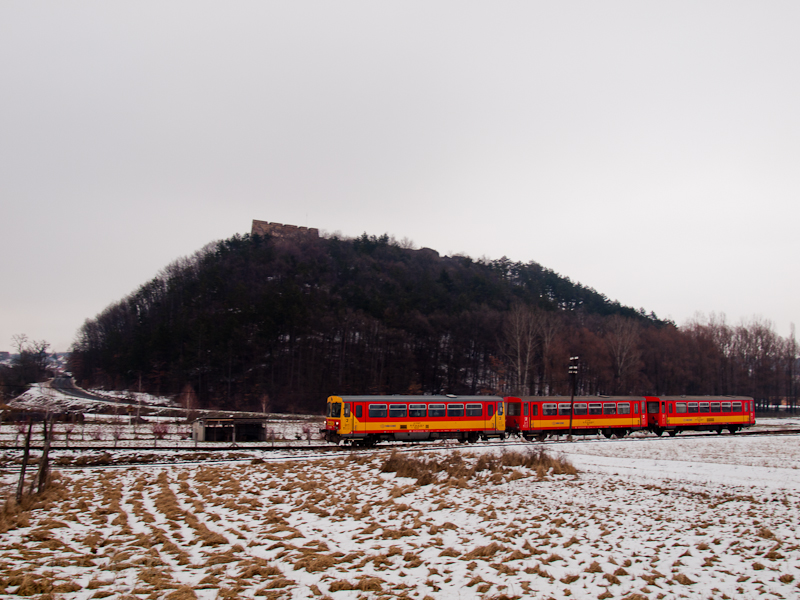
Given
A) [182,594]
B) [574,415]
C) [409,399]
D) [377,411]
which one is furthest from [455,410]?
[182,594]

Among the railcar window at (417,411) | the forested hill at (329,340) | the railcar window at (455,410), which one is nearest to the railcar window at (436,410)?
the railcar window at (417,411)

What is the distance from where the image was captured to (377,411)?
1249 inches

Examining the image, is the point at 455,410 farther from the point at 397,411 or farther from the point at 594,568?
the point at 594,568

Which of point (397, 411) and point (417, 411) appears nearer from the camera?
point (397, 411)

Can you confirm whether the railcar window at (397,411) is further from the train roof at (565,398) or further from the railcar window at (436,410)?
the train roof at (565,398)

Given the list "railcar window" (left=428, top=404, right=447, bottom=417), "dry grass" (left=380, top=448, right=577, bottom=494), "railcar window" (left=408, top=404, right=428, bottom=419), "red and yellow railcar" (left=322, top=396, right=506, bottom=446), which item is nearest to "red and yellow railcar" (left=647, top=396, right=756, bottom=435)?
"red and yellow railcar" (left=322, top=396, right=506, bottom=446)

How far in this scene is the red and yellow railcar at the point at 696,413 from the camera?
136 feet

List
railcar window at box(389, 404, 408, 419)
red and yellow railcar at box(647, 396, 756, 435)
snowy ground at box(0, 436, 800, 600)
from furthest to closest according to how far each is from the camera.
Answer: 1. red and yellow railcar at box(647, 396, 756, 435)
2. railcar window at box(389, 404, 408, 419)
3. snowy ground at box(0, 436, 800, 600)

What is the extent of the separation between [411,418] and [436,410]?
1690 millimetres

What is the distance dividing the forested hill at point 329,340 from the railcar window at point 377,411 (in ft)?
130

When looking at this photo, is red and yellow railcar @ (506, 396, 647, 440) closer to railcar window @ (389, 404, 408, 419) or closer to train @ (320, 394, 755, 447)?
train @ (320, 394, 755, 447)

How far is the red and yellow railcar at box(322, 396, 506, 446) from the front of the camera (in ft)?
103

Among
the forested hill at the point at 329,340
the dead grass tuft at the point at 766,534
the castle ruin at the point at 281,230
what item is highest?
the castle ruin at the point at 281,230

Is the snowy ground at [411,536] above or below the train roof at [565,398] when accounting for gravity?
below
